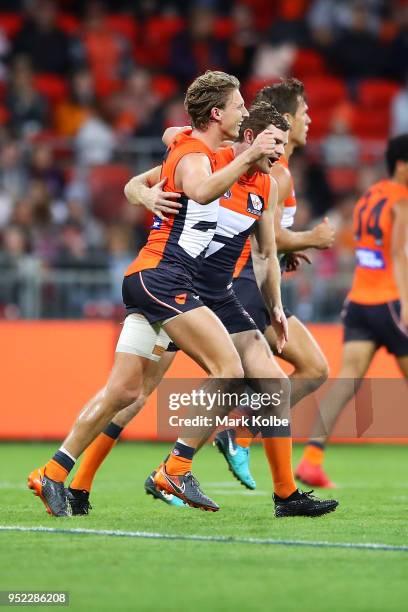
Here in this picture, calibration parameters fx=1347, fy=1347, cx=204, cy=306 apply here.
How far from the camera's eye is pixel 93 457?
7.46m

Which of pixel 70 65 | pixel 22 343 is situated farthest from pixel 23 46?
pixel 22 343

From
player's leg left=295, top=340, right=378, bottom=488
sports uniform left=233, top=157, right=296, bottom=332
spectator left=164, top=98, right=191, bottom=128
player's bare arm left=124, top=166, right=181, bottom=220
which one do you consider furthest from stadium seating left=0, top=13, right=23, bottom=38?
player's bare arm left=124, top=166, right=181, bottom=220

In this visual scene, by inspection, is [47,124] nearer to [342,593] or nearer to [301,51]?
[301,51]

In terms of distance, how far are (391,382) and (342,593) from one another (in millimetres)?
8732

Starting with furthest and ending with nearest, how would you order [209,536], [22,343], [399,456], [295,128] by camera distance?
[22,343] → [399,456] → [295,128] → [209,536]

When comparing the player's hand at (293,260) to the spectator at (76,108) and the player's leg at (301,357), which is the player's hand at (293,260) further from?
the spectator at (76,108)

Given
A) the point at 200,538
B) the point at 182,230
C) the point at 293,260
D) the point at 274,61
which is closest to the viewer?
the point at 200,538

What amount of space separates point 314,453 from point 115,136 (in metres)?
8.09

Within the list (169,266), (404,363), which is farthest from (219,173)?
(404,363)

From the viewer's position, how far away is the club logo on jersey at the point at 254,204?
24.3 ft

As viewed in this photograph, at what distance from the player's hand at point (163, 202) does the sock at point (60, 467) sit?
4.44ft

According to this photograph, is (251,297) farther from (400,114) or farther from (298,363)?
(400,114)

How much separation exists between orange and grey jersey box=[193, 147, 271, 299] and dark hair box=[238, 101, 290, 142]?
0.17m

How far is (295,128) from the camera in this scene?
8.73m
